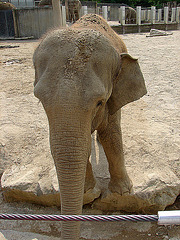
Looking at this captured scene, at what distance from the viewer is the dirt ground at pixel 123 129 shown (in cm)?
248

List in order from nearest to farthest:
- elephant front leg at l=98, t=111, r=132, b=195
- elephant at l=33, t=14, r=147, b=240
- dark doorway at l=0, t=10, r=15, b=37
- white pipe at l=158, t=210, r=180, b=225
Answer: white pipe at l=158, t=210, r=180, b=225, elephant at l=33, t=14, r=147, b=240, elephant front leg at l=98, t=111, r=132, b=195, dark doorway at l=0, t=10, r=15, b=37

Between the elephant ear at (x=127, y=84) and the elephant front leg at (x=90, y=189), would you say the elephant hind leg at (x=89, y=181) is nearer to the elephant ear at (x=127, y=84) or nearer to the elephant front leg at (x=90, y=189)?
the elephant front leg at (x=90, y=189)

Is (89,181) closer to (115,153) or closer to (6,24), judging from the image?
(115,153)

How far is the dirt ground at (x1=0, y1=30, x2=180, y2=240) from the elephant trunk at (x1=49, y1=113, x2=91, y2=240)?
0.95 meters

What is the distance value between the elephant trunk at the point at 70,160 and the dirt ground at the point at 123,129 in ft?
3.13

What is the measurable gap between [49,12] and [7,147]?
1299 cm

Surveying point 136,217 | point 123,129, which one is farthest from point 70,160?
point 123,129

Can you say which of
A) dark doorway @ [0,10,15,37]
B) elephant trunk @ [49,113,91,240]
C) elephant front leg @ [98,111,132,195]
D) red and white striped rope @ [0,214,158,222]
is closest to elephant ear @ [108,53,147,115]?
elephant front leg @ [98,111,132,195]

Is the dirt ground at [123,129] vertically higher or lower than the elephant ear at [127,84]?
lower

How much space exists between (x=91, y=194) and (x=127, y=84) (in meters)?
1.22

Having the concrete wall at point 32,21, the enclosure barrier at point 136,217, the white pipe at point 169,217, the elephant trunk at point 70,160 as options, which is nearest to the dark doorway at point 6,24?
the concrete wall at point 32,21

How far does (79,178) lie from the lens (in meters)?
1.60

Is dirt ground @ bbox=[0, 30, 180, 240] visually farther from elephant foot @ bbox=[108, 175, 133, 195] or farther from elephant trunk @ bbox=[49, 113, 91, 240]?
elephant trunk @ bbox=[49, 113, 91, 240]

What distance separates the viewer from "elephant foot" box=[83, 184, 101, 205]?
2620 mm
